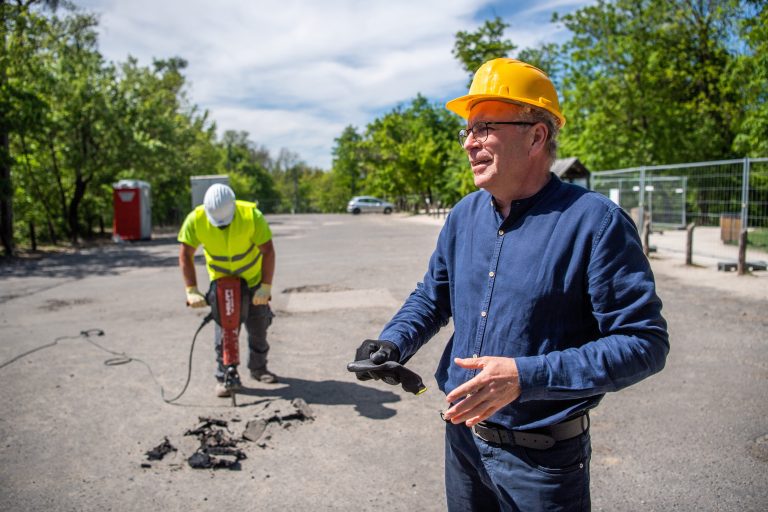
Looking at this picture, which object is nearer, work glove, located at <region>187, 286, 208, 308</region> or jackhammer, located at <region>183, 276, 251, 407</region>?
jackhammer, located at <region>183, 276, 251, 407</region>

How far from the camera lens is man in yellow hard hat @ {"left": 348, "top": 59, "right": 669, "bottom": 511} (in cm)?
167

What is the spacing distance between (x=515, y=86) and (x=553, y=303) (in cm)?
69

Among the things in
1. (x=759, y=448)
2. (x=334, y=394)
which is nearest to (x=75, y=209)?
(x=334, y=394)

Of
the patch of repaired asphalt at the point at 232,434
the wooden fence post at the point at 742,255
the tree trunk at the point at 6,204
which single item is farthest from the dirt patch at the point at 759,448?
the tree trunk at the point at 6,204

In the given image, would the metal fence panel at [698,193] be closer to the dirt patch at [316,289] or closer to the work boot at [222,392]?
the dirt patch at [316,289]

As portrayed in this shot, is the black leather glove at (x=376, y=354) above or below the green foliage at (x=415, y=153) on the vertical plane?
below

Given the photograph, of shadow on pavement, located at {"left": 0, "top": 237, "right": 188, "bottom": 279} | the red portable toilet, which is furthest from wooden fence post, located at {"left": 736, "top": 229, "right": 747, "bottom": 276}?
the red portable toilet

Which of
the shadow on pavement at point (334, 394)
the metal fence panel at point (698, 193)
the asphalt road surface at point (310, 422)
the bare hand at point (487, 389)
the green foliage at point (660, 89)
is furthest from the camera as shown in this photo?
the green foliage at point (660, 89)

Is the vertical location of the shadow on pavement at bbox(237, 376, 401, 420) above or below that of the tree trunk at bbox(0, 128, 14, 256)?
below

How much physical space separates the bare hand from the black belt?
0.26 metres

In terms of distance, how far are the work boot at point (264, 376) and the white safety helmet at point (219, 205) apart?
4.98ft

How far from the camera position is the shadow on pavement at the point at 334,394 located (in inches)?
199

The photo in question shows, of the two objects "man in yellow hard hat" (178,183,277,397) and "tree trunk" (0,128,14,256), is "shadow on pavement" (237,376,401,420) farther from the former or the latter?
"tree trunk" (0,128,14,256)

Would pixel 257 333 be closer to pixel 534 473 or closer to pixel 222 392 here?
pixel 222 392
